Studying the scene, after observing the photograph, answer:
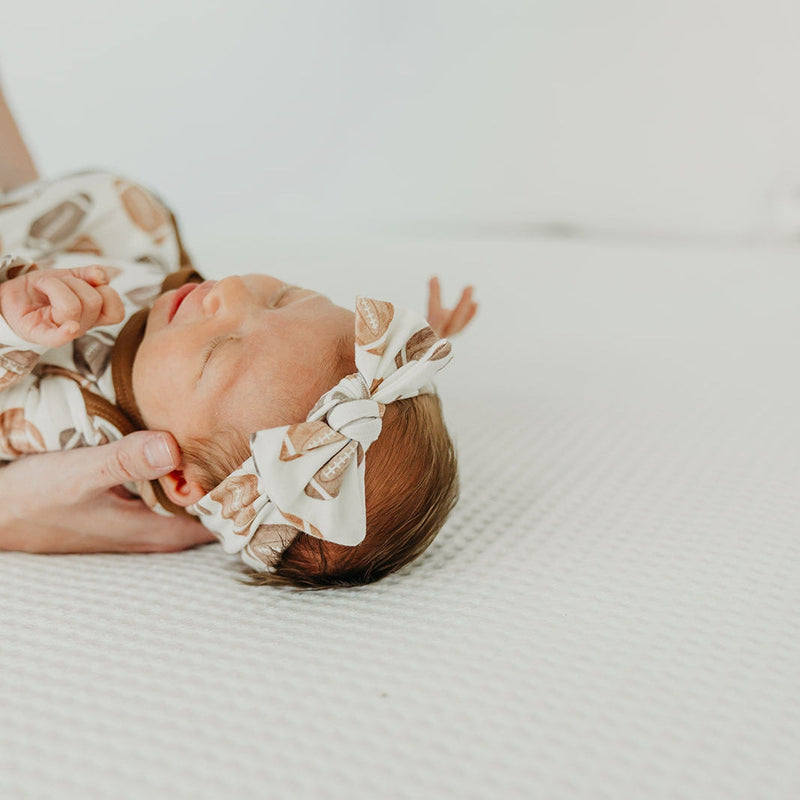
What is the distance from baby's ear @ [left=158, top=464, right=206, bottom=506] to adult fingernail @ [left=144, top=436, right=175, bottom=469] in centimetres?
3

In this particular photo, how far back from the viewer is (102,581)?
94 cm

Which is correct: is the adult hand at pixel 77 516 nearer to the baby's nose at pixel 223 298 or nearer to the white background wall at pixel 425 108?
the baby's nose at pixel 223 298

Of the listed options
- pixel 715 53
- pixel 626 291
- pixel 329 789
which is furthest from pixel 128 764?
pixel 715 53

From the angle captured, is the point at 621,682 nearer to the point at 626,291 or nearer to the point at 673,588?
the point at 673,588

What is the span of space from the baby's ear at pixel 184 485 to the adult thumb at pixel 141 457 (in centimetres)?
2

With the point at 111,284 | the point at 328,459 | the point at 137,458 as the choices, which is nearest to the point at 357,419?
the point at 328,459

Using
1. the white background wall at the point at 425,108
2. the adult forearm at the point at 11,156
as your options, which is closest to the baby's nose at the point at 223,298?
the adult forearm at the point at 11,156

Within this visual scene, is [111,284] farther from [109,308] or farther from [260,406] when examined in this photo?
[260,406]

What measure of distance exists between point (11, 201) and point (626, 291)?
1.20m

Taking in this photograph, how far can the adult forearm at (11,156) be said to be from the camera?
165 centimetres

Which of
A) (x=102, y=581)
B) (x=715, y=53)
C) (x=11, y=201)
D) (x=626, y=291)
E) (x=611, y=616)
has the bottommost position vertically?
(x=626, y=291)

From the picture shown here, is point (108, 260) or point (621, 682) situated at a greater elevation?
point (108, 260)

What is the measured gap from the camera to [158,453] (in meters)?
0.96

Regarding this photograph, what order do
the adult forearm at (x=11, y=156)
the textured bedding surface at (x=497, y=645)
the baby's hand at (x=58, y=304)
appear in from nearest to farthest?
the textured bedding surface at (x=497, y=645)
the baby's hand at (x=58, y=304)
the adult forearm at (x=11, y=156)
